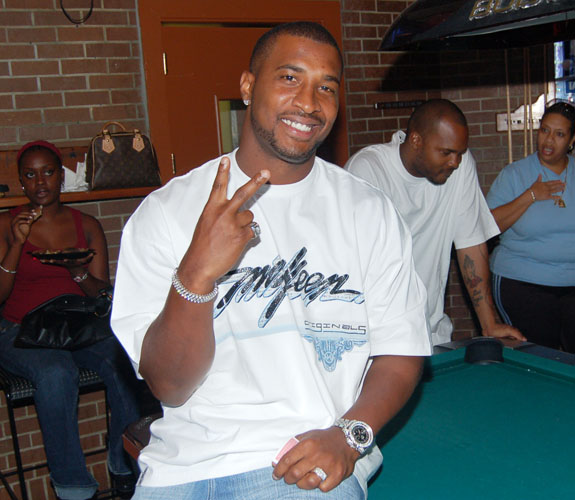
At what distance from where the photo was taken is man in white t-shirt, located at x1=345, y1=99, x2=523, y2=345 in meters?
3.16

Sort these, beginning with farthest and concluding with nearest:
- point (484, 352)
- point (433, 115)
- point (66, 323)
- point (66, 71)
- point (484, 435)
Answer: point (66, 71) < point (66, 323) < point (433, 115) < point (484, 352) < point (484, 435)

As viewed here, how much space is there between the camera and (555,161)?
398 centimetres

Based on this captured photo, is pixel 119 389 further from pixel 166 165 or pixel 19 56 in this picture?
pixel 19 56

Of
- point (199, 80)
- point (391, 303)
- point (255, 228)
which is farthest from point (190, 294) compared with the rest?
point (199, 80)

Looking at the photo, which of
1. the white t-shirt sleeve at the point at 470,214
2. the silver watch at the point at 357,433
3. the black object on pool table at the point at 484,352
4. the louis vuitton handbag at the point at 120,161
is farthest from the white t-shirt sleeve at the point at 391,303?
the louis vuitton handbag at the point at 120,161

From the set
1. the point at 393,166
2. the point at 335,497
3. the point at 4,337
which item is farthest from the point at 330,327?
the point at 4,337

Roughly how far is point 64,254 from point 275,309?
2104 millimetres

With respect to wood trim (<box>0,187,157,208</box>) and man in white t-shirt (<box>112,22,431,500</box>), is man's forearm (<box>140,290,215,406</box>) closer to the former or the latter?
man in white t-shirt (<box>112,22,431,500</box>)

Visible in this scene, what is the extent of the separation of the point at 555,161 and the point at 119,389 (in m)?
2.85

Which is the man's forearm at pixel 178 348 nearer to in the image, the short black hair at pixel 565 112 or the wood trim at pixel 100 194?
the wood trim at pixel 100 194

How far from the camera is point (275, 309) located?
165cm

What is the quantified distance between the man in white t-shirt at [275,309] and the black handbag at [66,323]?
1783 mm

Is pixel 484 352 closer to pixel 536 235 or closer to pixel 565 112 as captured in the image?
pixel 536 235

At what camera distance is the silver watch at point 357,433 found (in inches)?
62.0
